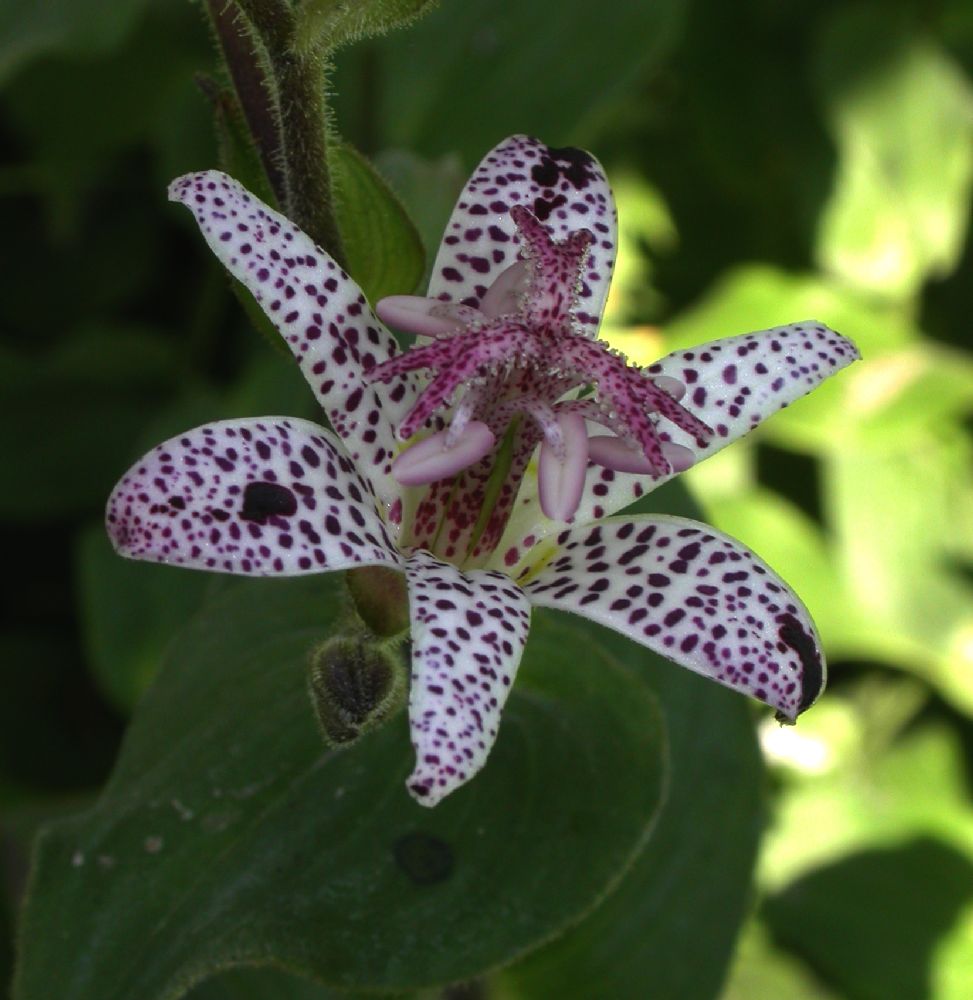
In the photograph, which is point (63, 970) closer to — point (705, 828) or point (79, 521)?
point (705, 828)

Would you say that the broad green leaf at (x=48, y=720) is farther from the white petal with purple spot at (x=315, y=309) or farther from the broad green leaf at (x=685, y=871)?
the white petal with purple spot at (x=315, y=309)

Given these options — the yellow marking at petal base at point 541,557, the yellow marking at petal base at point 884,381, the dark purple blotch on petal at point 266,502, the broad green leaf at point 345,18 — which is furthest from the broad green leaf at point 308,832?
the yellow marking at petal base at point 884,381

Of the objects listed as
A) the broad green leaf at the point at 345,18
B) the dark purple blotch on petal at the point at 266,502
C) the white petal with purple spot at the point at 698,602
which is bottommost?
the white petal with purple spot at the point at 698,602

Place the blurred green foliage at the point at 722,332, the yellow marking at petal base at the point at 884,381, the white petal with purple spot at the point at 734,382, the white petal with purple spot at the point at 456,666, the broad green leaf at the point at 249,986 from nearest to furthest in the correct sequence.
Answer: the white petal with purple spot at the point at 456,666 < the white petal with purple spot at the point at 734,382 < the broad green leaf at the point at 249,986 < the blurred green foliage at the point at 722,332 < the yellow marking at petal base at the point at 884,381

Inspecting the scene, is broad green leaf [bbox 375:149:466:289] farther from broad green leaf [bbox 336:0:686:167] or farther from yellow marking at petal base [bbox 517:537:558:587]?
broad green leaf [bbox 336:0:686:167]

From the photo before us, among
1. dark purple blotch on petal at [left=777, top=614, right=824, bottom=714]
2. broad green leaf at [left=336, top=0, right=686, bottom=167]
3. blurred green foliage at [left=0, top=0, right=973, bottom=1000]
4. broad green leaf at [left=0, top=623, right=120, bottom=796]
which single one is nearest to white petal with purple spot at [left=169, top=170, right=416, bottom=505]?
dark purple blotch on petal at [left=777, top=614, right=824, bottom=714]

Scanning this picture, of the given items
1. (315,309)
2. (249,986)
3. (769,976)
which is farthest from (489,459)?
(769,976)

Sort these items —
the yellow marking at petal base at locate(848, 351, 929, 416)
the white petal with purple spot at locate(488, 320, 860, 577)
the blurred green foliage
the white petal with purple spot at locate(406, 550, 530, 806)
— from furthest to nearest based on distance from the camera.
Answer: the yellow marking at petal base at locate(848, 351, 929, 416) < the blurred green foliage < the white petal with purple spot at locate(488, 320, 860, 577) < the white petal with purple spot at locate(406, 550, 530, 806)
